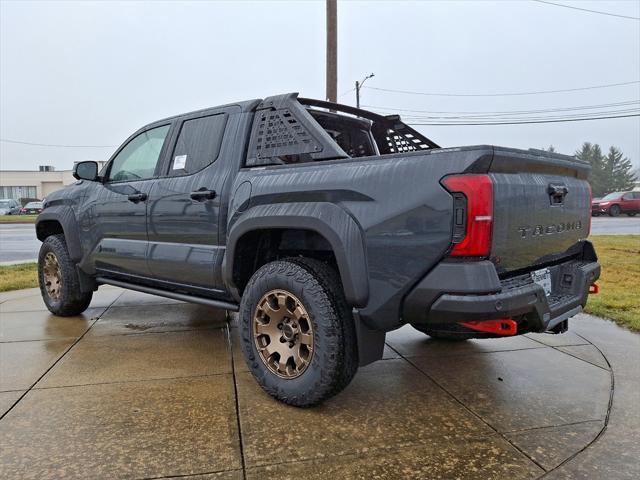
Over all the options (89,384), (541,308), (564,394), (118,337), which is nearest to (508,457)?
(541,308)

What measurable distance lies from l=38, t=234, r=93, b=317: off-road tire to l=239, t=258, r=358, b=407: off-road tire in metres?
2.76

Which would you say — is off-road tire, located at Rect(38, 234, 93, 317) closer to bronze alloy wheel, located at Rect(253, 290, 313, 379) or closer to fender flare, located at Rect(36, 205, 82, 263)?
fender flare, located at Rect(36, 205, 82, 263)

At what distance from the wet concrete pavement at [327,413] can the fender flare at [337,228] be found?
77cm

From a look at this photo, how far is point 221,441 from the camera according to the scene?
2547 mm

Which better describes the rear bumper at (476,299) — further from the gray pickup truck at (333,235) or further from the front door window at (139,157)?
the front door window at (139,157)

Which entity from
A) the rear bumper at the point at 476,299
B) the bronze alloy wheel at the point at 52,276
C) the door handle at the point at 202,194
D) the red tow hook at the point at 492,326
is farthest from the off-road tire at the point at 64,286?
the red tow hook at the point at 492,326

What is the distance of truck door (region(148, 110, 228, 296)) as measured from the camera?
3486mm

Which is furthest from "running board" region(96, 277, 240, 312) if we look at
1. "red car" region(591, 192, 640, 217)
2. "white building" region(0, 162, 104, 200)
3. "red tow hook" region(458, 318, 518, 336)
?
"white building" region(0, 162, 104, 200)

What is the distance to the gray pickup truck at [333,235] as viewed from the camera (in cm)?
235

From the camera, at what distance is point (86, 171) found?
4.64 metres

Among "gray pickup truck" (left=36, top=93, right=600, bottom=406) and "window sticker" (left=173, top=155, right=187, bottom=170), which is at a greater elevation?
"window sticker" (left=173, top=155, right=187, bottom=170)

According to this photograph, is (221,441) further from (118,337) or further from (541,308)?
(118,337)

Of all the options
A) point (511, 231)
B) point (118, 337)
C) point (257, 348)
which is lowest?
point (118, 337)

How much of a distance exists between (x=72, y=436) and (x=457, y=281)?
2.09 meters
